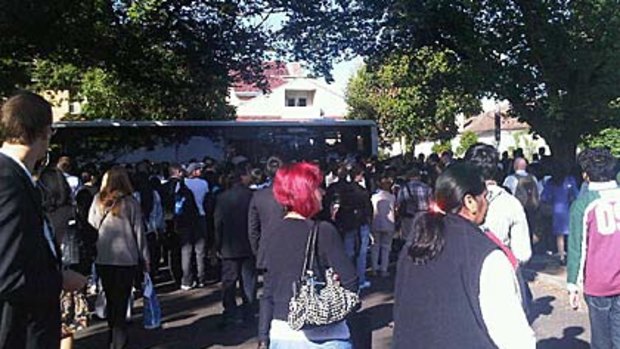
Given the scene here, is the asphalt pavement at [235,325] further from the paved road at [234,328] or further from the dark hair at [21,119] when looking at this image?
the dark hair at [21,119]

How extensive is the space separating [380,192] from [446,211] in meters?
8.64

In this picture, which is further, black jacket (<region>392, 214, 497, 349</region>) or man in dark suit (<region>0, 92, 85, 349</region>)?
black jacket (<region>392, 214, 497, 349</region>)

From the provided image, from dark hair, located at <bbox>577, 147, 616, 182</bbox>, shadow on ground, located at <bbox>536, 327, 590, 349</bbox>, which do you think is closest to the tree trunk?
shadow on ground, located at <bbox>536, 327, 590, 349</bbox>

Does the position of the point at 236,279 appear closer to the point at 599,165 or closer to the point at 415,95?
the point at 599,165

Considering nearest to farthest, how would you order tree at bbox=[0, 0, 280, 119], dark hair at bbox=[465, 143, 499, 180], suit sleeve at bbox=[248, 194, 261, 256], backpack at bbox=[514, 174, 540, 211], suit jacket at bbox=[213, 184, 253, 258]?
dark hair at bbox=[465, 143, 499, 180]
suit sleeve at bbox=[248, 194, 261, 256]
suit jacket at bbox=[213, 184, 253, 258]
backpack at bbox=[514, 174, 540, 211]
tree at bbox=[0, 0, 280, 119]

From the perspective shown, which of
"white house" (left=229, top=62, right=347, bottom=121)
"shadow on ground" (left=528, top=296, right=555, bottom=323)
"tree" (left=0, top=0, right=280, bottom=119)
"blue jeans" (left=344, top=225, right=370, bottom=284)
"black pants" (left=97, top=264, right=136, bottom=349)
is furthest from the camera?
"white house" (left=229, top=62, right=347, bottom=121)

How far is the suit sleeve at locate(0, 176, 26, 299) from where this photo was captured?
2.82 m

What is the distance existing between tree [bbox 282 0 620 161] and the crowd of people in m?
5.44

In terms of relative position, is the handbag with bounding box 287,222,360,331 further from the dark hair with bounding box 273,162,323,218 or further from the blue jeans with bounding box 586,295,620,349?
the blue jeans with bounding box 586,295,620,349

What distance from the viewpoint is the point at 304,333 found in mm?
4094

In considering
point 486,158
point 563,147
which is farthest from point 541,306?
point 563,147

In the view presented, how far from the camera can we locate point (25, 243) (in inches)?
114

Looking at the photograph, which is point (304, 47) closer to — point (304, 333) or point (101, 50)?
point (101, 50)

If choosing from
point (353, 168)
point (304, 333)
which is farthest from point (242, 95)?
point (304, 333)
